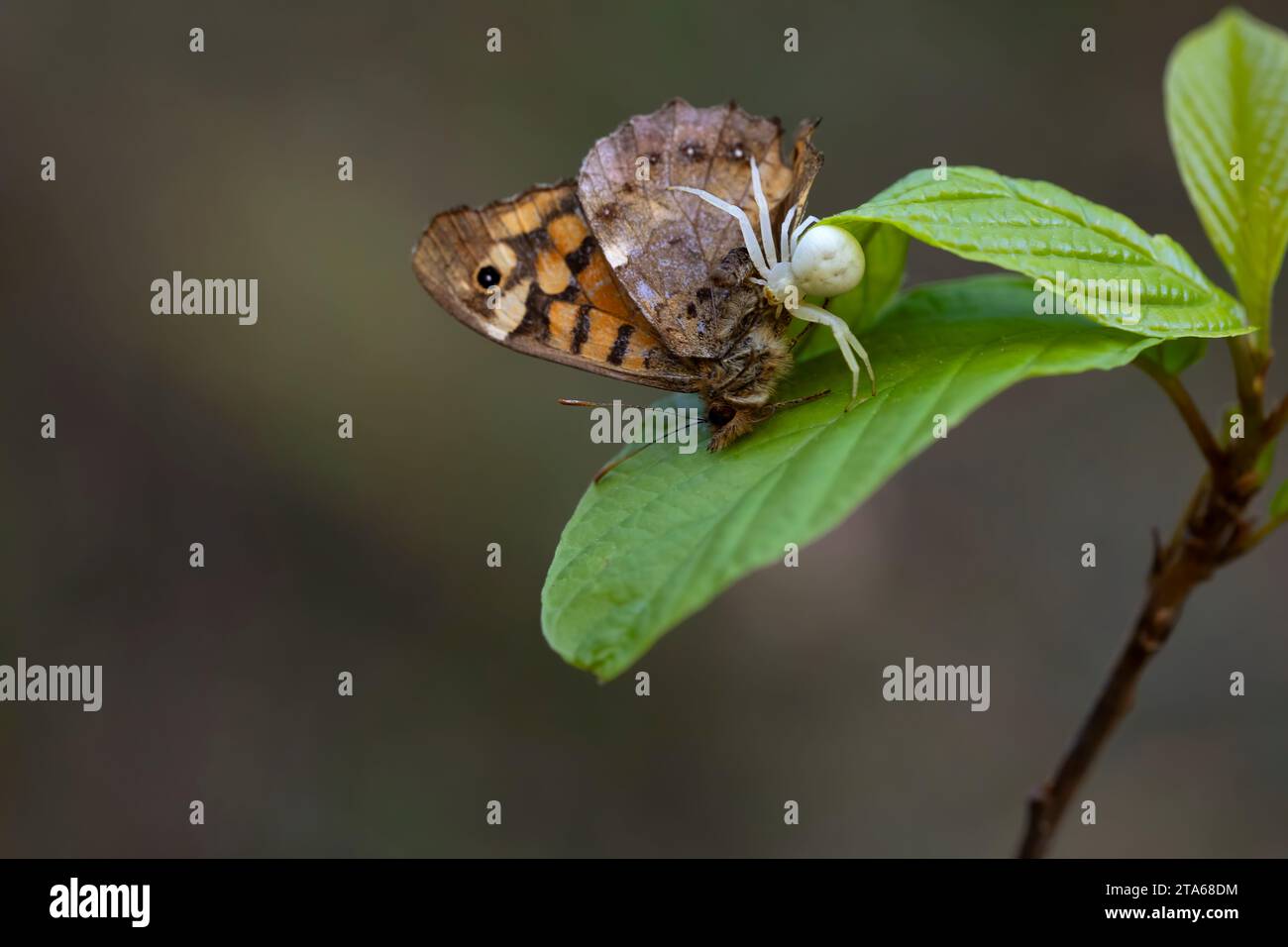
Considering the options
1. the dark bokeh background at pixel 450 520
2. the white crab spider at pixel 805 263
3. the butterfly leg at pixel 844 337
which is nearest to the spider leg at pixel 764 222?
the white crab spider at pixel 805 263

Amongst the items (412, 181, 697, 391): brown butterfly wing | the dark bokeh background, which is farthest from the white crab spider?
the dark bokeh background

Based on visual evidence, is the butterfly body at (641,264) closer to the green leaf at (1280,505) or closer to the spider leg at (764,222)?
the spider leg at (764,222)

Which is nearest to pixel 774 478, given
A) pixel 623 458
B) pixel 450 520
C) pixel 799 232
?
pixel 623 458

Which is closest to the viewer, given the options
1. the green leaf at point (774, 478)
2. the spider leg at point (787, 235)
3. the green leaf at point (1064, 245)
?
the green leaf at point (774, 478)

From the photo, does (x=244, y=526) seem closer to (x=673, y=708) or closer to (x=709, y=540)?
(x=673, y=708)

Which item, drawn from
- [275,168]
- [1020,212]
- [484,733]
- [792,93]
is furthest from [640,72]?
[1020,212]

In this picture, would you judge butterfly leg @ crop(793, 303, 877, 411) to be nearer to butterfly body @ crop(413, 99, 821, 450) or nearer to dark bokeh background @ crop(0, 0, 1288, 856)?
butterfly body @ crop(413, 99, 821, 450)

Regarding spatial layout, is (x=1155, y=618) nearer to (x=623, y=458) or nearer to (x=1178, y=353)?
(x=1178, y=353)
